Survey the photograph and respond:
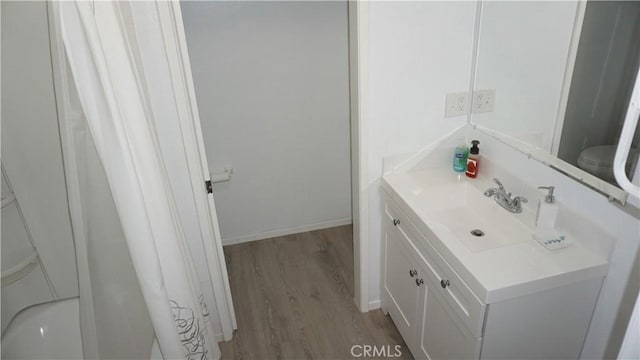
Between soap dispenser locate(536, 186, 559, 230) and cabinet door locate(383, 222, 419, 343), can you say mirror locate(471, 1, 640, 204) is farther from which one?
cabinet door locate(383, 222, 419, 343)

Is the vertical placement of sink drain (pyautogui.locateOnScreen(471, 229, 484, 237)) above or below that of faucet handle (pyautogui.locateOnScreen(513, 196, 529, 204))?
below

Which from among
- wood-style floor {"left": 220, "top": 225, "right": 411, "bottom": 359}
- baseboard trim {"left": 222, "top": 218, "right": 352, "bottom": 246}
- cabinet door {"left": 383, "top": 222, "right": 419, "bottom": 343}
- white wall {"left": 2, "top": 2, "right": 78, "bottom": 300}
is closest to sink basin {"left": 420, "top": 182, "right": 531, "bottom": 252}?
cabinet door {"left": 383, "top": 222, "right": 419, "bottom": 343}

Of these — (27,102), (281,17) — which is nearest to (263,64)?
(281,17)

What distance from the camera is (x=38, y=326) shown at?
1.45 meters

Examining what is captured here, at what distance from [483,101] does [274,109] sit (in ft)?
4.37

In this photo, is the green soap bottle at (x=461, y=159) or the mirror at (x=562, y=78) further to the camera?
the green soap bottle at (x=461, y=159)

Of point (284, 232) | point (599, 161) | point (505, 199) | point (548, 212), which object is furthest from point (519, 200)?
point (284, 232)

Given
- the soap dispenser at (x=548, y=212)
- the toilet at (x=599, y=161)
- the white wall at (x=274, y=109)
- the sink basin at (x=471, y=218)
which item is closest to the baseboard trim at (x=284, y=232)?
the white wall at (x=274, y=109)

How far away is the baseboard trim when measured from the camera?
9.77 ft

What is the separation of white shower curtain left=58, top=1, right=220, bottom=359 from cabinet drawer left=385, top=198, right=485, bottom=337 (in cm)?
95

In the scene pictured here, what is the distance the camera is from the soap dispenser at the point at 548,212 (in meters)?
1.41

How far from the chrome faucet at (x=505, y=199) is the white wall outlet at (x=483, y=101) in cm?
35

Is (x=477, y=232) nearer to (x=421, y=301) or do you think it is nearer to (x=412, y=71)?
(x=421, y=301)

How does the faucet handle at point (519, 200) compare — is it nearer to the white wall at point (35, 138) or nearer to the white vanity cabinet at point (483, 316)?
the white vanity cabinet at point (483, 316)
